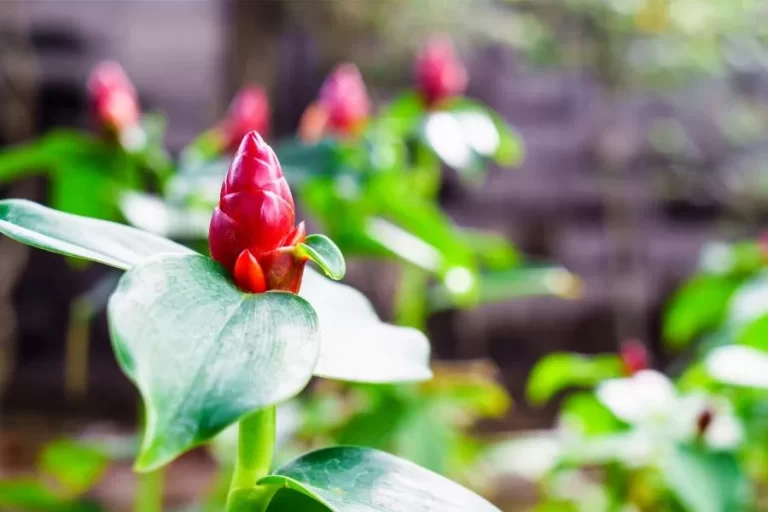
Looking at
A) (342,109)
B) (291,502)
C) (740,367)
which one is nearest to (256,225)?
(291,502)

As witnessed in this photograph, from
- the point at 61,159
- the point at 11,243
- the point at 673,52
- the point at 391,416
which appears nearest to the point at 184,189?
the point at 61,159

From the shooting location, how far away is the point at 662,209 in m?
3.15

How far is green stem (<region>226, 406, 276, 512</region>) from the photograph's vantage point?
0.34 m

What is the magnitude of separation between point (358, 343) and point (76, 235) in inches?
5.2

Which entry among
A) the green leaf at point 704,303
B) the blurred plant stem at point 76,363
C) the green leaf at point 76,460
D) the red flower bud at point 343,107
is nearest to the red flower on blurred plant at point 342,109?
the red flower bud at point 343,107

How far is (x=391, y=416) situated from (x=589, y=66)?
1676 millimetres

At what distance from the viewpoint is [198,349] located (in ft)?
0.85

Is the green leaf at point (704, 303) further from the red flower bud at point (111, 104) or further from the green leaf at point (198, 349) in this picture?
the green leaf at point (198, 349)

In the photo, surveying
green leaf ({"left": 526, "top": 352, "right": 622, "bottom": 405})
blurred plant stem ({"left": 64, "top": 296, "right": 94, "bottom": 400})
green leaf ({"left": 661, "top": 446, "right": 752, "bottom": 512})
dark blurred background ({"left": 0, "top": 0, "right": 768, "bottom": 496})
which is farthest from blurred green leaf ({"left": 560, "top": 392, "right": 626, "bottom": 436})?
blurred plant stem ({"left": 64, "top": 296, "right": 94, "bottom": 400})

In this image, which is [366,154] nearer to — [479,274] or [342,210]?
[342,210]

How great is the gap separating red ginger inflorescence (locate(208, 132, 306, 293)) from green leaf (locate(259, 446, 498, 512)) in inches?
3.2

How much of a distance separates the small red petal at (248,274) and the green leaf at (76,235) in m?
0.04

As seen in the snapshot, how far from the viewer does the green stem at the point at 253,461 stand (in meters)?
0.34

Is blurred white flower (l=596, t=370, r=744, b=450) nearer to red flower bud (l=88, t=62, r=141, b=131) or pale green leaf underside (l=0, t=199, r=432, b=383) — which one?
pale green leaf underside (l=0, t=199, r=432, b=383)
